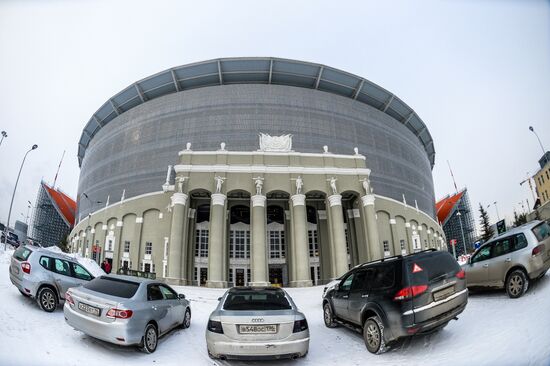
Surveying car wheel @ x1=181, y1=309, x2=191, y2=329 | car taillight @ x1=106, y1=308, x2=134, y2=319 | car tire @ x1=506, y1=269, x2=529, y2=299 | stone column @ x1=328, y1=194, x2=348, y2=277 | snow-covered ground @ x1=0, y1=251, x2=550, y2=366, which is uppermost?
stone column @ x1=328, y1=194, x2=348, y2=277

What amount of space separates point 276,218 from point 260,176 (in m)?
7.86

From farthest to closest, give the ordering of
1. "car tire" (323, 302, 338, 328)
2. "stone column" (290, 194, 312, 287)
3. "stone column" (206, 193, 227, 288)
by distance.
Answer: "stone column" (290, 194, 312, 287) → "stone column" (206, 193, 227, 288) → "car tire" (323, 302, 338, 328)

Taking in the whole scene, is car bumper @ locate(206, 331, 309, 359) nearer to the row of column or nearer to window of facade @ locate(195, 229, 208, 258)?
the row of column

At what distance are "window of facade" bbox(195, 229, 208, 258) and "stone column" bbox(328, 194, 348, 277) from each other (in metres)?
14.2

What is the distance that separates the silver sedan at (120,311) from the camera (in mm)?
6121

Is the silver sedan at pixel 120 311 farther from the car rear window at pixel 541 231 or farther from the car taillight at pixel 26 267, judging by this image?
the car rear window at pixel 541 231

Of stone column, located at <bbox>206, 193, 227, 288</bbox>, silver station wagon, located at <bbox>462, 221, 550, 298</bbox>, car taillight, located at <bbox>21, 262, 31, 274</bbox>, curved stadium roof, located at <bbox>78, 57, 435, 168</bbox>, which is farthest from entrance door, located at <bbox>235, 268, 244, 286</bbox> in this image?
silver station wagon, located at <bbox>462, 221, 550, 298</bbox>

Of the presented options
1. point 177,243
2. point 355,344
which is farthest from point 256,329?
point 177,243

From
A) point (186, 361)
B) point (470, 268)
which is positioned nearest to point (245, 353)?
point (186, 361)

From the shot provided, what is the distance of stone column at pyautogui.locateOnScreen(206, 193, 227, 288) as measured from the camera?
86.7 ft

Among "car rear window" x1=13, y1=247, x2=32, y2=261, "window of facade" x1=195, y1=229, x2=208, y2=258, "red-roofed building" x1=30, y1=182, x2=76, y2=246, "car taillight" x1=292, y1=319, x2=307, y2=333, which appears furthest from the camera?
"red-roofed building" x1=30, y1=182, x2=76, y2=246

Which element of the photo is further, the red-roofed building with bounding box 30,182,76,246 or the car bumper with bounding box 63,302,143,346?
the red-roofed building with bounding box 30,182,76,246

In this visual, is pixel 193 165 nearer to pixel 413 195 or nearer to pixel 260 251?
pixel 260 251

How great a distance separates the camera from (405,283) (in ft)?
19.5
